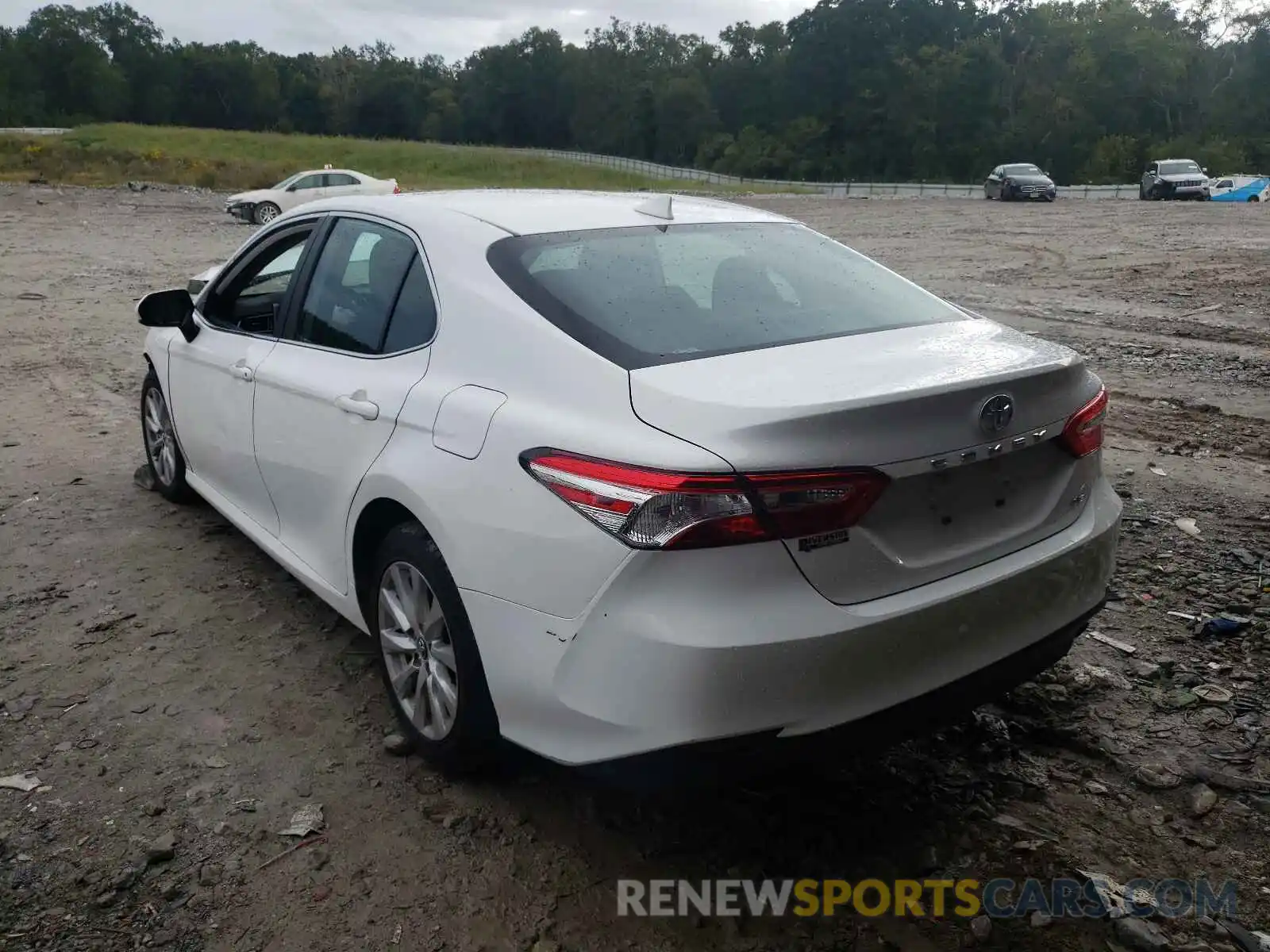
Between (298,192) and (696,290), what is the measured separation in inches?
1016

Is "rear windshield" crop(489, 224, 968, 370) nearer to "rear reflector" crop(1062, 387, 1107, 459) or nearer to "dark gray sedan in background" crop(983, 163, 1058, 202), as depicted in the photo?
"rear reflector" crop(1062, 387, 1107, 459)

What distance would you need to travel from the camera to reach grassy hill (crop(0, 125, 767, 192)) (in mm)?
39750

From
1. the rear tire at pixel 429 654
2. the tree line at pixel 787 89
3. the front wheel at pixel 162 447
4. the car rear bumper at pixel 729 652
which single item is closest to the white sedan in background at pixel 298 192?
the front wheel at pixel 162 447

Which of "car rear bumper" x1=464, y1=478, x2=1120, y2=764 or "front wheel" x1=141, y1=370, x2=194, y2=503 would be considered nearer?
"car rear bumper" x1=464, y1=478, x2=1120, y2=764

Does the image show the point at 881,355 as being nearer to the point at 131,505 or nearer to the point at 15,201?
the point at 131,505

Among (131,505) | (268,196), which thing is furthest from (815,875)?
(268,196)

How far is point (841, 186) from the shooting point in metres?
56.8

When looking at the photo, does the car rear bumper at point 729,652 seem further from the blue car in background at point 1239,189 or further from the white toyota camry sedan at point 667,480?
the blue car in background at point 1239,189

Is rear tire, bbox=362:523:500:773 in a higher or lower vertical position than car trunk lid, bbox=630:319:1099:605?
lower

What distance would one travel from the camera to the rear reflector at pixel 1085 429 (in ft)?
9.09

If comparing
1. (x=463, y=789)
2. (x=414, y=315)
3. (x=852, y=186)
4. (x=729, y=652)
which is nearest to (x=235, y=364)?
(x=414, y=315)

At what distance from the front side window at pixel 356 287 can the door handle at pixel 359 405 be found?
168 mm

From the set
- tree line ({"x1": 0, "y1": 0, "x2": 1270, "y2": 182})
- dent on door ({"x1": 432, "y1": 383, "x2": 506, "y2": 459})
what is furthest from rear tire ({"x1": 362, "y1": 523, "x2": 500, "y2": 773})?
tree line ({"x1": 0, "y1": 0, "x2": 1270, "y2": 182})
